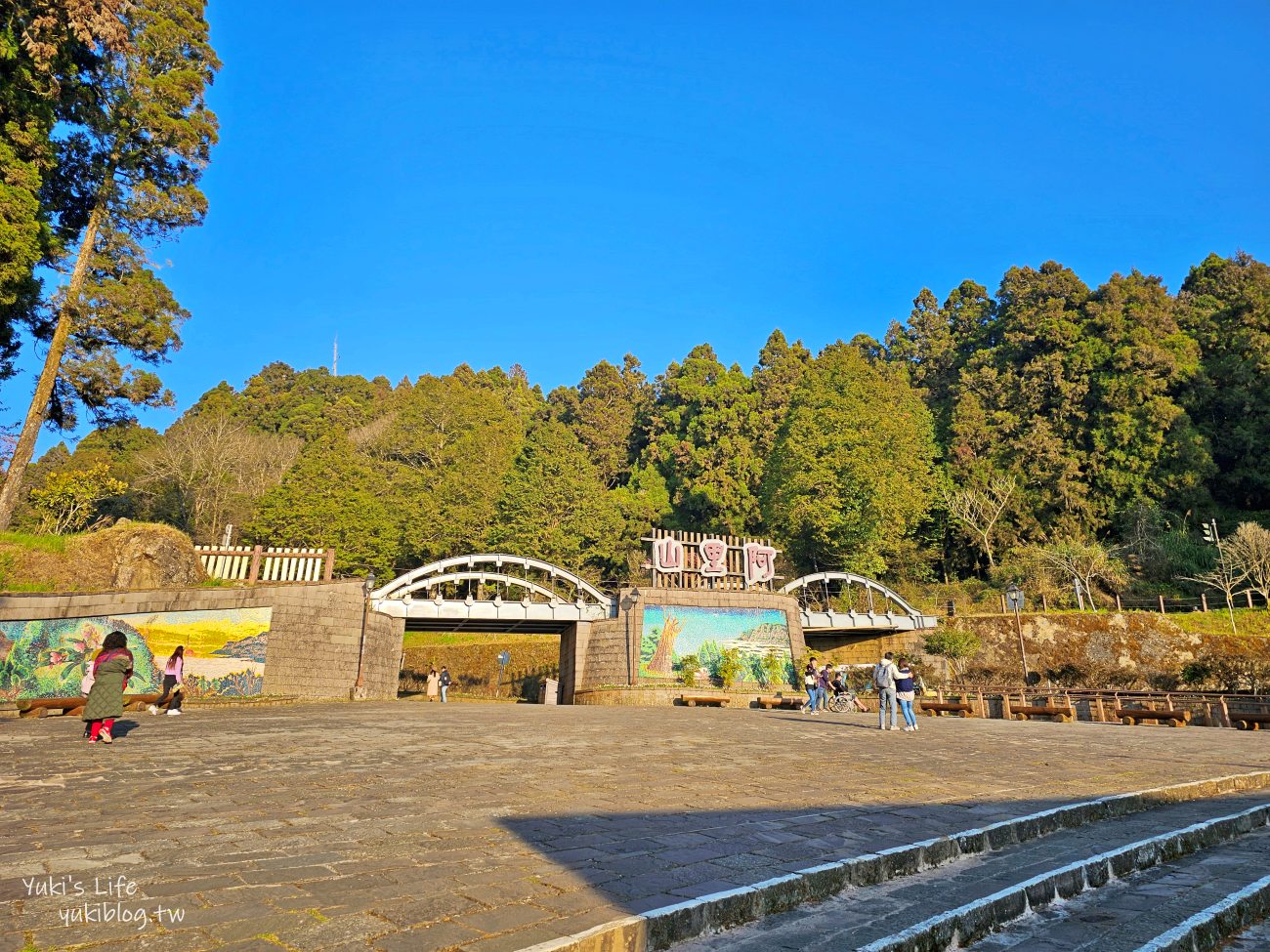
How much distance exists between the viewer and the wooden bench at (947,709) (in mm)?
19906

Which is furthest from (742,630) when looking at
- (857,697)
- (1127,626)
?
(1127,626)

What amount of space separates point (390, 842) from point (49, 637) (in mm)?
19026

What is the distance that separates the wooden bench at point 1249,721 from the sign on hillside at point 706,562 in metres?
16.7

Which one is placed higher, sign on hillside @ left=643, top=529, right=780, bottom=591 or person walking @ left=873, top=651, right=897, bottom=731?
sign on hillside @ left=643, top=529, right=780, bottom=591

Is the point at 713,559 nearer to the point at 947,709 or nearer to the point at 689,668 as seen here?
the point at 689,668

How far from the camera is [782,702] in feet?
78.5

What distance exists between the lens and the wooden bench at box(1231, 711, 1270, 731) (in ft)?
56.0

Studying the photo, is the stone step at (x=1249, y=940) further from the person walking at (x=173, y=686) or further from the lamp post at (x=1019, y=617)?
the lamp post at (x=1019, y=617)

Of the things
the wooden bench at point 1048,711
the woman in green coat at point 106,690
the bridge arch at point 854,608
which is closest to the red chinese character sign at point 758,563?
the bridge arch at point 854,608

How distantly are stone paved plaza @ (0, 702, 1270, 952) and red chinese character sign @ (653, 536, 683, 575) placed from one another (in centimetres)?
1763

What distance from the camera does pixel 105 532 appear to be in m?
22.0

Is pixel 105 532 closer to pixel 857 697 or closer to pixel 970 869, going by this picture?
pixel 857 697

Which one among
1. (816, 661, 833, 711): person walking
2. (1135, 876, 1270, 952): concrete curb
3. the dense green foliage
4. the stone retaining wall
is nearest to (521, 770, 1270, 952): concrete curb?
(1135, 876, 1270, 952): concrete curb

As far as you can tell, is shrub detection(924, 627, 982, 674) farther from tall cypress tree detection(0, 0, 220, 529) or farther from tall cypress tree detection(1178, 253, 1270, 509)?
tall cypress tree detection(0, 0, 220, 529)
